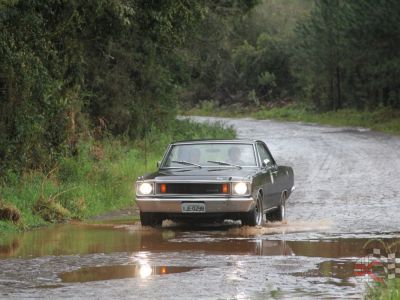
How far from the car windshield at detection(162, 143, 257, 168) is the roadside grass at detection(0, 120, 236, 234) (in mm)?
2142

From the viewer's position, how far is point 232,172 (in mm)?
15547

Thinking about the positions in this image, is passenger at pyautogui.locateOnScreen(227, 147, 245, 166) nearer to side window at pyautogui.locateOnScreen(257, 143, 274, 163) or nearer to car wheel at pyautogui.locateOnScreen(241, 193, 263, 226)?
side window at pyautogui.locateOnScreen(257, 143, 274, 163)

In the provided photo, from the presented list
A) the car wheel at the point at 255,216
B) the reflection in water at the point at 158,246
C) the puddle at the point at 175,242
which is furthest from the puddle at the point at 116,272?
the car wheel at the point at 255,216

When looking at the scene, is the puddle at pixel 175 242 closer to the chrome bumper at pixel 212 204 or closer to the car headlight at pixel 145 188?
the chrome bumper at pixel 212 204

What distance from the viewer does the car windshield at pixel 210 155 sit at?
16.2 metres

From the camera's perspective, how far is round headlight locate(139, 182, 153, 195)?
15.3 meters

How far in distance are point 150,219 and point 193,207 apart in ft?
2.94

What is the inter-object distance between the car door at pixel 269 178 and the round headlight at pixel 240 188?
1011mm

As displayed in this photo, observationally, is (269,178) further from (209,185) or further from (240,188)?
(209,185)

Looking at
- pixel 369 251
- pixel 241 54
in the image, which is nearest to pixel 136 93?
pixel 369 251

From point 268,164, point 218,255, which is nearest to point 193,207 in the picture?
point 268,164

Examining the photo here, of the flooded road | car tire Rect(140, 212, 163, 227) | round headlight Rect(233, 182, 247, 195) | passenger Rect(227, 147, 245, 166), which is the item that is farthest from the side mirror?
car tire Rect(140, 212, 163, 227)

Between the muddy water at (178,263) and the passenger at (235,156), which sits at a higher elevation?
the passenger at (235,156)

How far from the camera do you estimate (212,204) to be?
14969mm
